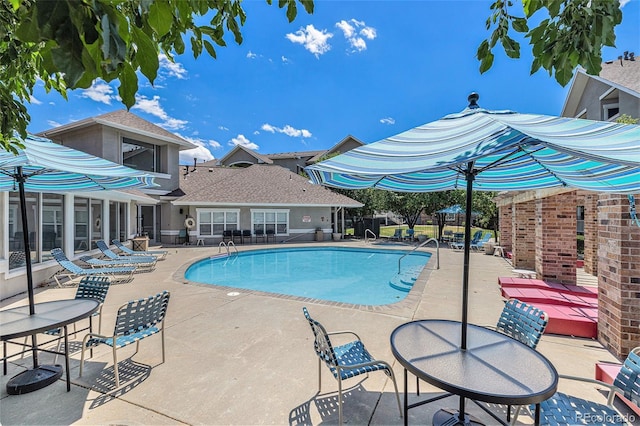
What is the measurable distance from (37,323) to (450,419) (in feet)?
15.9

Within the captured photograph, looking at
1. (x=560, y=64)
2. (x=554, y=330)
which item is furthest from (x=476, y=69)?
(x=554, y=330)

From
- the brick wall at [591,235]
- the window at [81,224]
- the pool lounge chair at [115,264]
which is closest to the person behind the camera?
the brick wall at [591,235]

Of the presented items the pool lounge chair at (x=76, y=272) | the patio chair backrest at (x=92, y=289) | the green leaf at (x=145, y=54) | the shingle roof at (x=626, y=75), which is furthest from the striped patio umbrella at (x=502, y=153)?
the shingle roof at (x=626, y=75)

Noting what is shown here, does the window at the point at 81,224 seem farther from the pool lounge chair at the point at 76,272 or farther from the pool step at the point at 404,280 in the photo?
the pool step at the point at 404,280

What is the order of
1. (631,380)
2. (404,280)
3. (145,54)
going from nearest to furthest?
1. (145,54)
2. (631,380)
3. (404,280)

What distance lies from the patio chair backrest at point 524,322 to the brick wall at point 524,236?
794 cm

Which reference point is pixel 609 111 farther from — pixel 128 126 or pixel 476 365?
pixel 128 126

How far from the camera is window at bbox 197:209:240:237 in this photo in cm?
2173

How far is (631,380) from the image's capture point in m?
2.43

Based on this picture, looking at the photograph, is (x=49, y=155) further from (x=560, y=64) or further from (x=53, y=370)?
(x=560, y=64)

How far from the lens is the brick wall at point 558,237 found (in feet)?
24.1

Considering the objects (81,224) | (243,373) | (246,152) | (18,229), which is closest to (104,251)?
(81,224)

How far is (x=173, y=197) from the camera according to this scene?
20562mm

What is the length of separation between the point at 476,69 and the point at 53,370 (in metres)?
6.04
